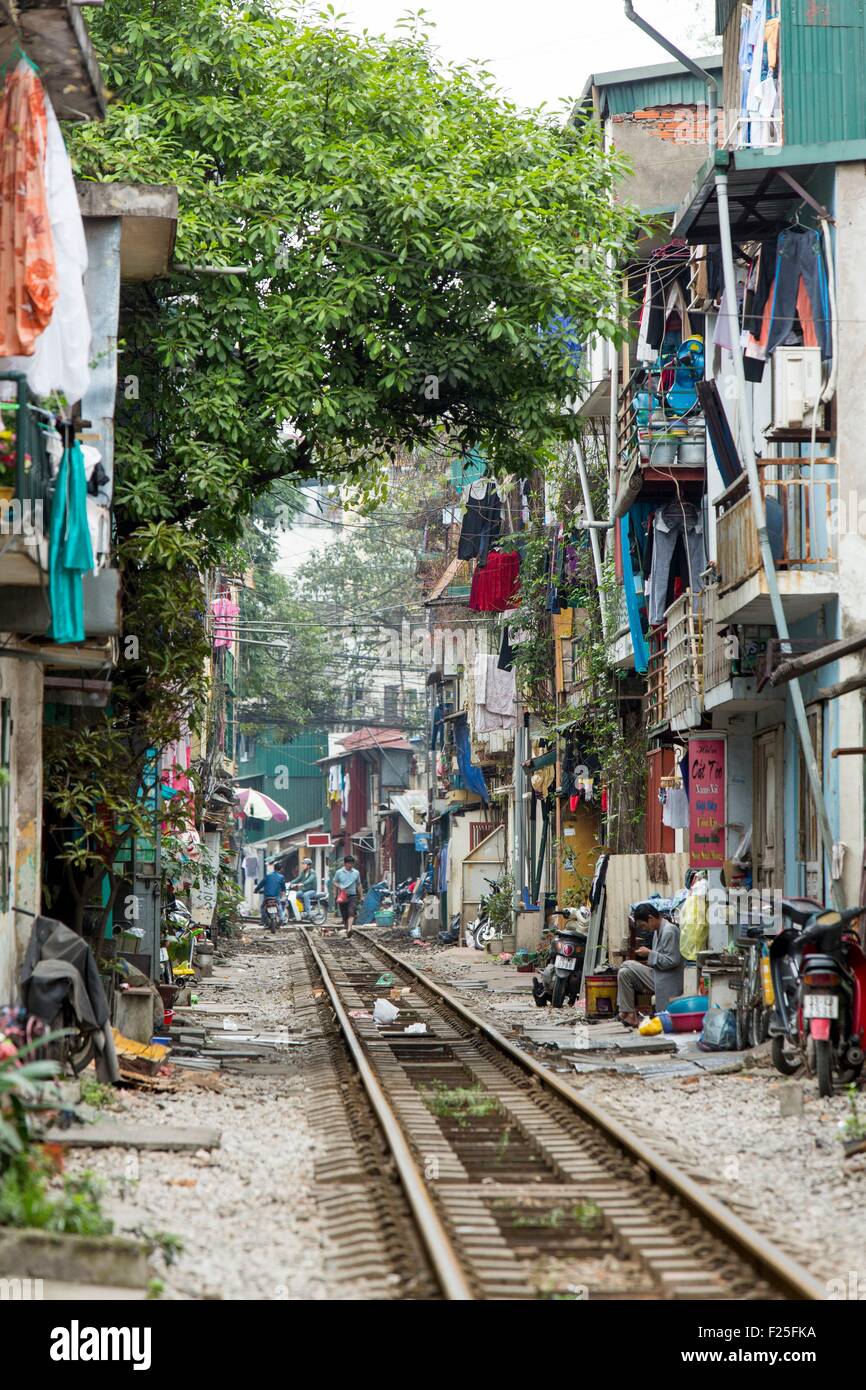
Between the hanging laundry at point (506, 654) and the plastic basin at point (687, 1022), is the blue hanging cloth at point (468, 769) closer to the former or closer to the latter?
the hanging laundry at point (506, 654)

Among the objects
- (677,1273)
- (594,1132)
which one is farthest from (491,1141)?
(677,1273)

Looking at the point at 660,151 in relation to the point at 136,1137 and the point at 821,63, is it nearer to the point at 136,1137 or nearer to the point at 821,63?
the point at 821,63

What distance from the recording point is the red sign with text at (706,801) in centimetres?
1844

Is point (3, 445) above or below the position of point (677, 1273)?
above

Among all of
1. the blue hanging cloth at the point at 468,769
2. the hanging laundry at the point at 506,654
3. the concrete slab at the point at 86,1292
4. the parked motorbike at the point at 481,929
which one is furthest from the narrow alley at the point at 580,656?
the blue hanging cloth at the point at 468,769

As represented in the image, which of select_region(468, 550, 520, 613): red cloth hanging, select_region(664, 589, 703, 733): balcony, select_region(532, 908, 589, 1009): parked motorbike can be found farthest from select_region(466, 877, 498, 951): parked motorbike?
select_region(664, 589, 703, 733): balcony

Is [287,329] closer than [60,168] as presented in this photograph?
No

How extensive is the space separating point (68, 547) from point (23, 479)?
958mm

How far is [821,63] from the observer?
15.6m

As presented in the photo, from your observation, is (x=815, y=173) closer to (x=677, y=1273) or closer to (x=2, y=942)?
(x=2, y=942)

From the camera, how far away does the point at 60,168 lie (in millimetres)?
11008

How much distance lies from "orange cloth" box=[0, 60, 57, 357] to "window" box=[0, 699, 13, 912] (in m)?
3.24

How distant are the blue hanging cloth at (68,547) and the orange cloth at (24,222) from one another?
909 mm
